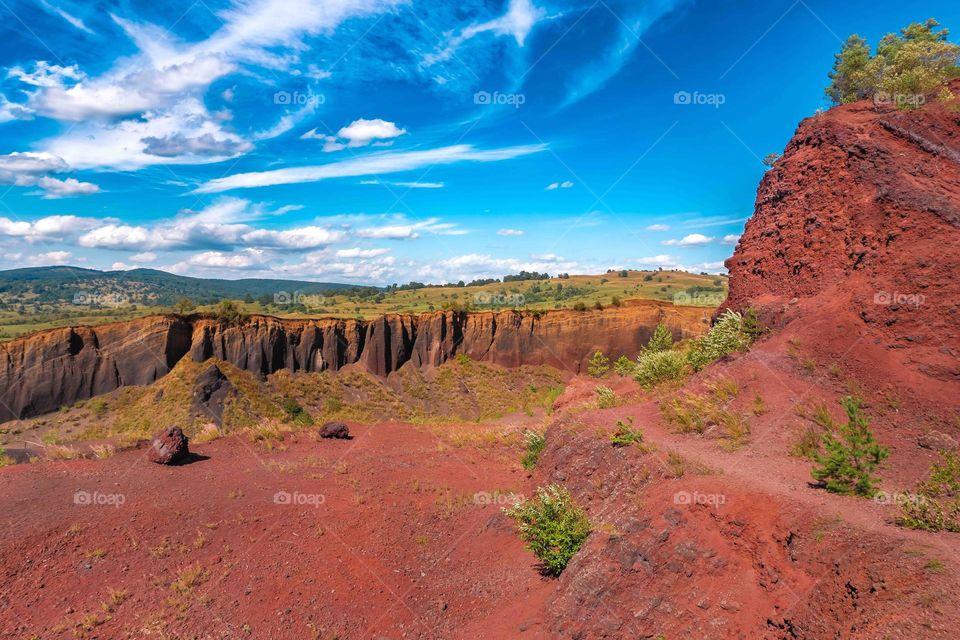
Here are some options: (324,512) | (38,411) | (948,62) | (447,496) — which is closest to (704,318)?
(948,62)

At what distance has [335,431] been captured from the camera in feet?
57.1

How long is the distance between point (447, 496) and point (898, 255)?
12.1 m

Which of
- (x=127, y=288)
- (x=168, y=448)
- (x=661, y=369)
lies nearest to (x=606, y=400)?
(x=661, y=369)

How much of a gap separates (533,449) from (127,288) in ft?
550

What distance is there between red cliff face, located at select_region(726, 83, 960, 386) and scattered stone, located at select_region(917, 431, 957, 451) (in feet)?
4.70

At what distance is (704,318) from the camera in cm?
4238

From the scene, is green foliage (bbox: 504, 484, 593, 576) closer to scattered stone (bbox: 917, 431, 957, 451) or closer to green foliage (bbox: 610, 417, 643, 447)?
green foliage (bbox: 610, 417, 643, 447)

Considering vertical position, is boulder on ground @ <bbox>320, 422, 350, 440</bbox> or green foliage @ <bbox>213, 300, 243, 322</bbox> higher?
green foliage @ <bbox>213, 300, 243, 322</bbox>

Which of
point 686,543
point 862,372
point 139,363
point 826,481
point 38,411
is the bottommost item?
point 38,411

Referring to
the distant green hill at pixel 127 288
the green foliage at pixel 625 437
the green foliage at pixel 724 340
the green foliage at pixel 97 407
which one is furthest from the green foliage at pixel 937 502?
the distant green hill at pixel 127 288

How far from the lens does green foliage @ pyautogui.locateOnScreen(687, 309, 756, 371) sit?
13.7 meters

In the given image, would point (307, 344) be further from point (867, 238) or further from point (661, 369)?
point (867, 238)

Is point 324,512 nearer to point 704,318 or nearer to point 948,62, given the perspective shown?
point 948,62

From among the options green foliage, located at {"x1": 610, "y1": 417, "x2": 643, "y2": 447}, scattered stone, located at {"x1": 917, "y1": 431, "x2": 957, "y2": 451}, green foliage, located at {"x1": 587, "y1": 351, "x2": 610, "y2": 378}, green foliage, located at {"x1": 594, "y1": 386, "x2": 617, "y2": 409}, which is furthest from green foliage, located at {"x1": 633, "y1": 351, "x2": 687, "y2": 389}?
green foliage, located at {"x1": 587, "y1": 351, "x2": 610, "y2": 378}
